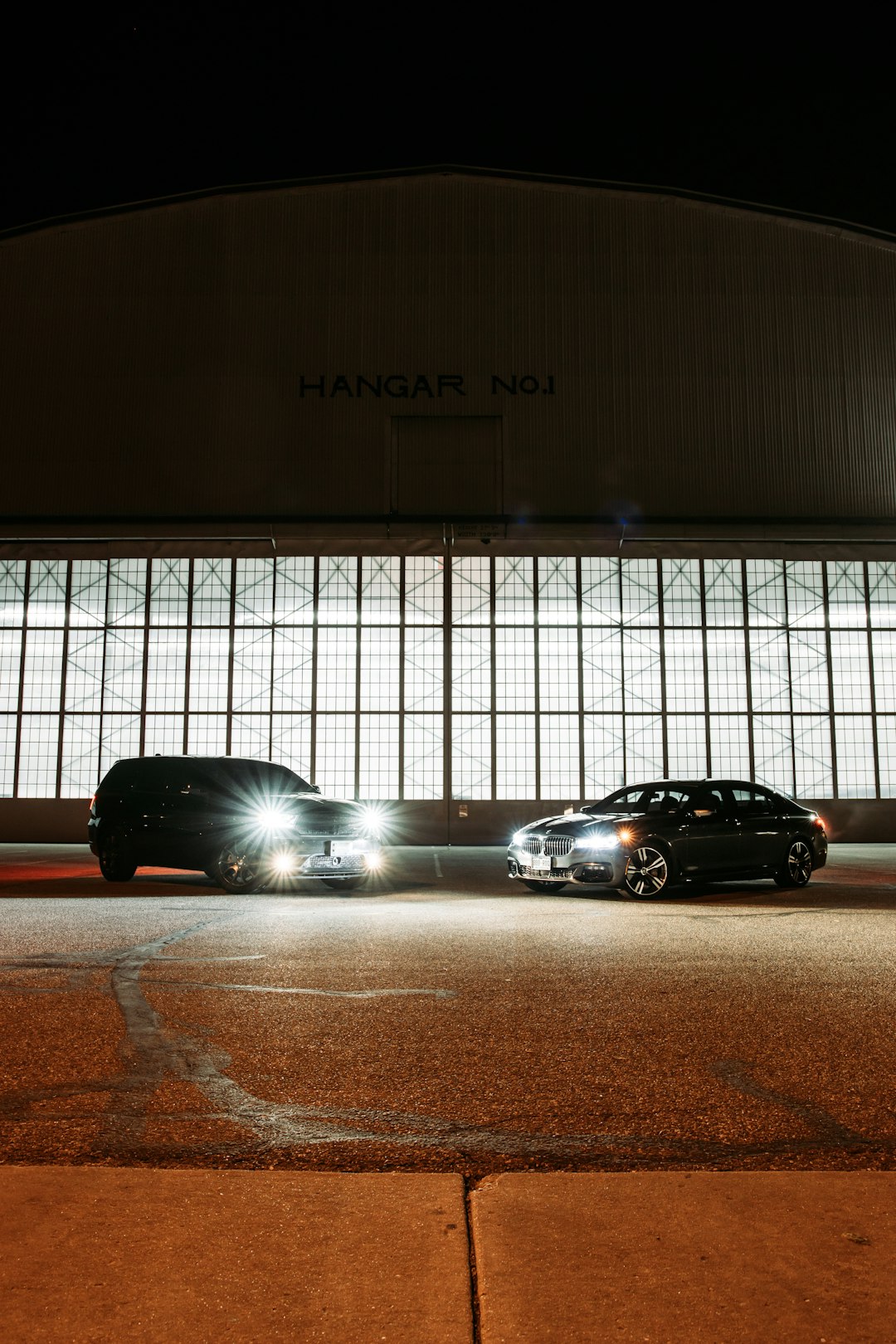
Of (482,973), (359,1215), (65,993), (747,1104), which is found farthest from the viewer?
(482,973)

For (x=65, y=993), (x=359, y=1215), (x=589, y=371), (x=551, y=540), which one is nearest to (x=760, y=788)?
(x=65, y=993)

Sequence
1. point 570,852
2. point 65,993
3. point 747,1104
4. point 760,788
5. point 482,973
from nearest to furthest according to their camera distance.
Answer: point 747,1104 → point 65,993 → point 482,973 → point 570,852 → point 760,788

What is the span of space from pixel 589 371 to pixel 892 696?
37.7 feet

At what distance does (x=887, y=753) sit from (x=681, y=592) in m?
6.68

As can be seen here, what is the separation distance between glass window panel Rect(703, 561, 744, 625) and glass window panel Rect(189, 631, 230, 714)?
12690 mm

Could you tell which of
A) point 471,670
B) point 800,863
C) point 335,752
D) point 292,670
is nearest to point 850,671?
point 471,670

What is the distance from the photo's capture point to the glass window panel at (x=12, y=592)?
2592 cm

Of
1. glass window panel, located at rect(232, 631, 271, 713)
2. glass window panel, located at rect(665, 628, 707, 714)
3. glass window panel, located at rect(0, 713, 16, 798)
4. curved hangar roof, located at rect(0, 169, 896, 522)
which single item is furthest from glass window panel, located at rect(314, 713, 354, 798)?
glass window panel, located at rect(665, 628, 707, 714)

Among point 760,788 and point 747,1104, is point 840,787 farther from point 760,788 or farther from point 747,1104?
point 747,1104

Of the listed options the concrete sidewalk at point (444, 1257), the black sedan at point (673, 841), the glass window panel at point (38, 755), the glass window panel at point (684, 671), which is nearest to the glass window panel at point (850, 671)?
the glass window panel at point (684, 671)

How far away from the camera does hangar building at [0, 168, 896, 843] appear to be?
2489cm

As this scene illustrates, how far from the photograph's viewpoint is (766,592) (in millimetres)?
26062

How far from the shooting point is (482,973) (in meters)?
6.67

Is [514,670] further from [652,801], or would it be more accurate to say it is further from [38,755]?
[652,801]
